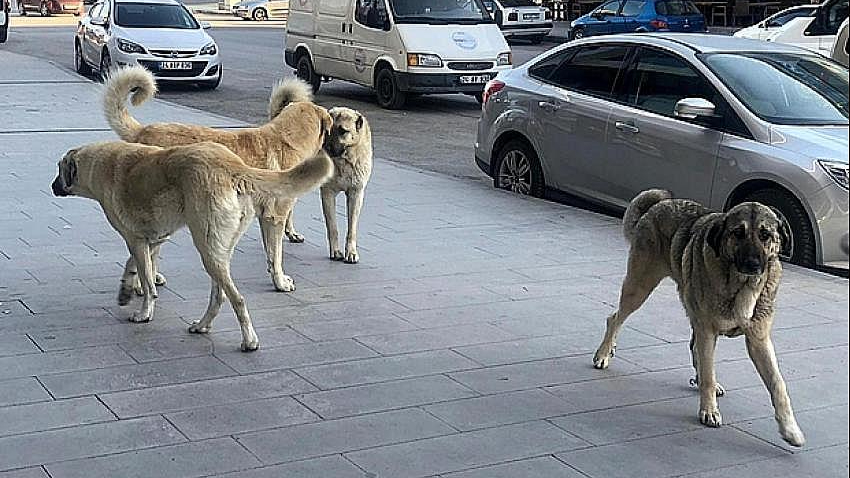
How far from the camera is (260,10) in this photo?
5122cm

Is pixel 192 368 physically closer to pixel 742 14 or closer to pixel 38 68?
pixel 38 68

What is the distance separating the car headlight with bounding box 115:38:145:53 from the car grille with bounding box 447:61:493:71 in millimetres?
6109

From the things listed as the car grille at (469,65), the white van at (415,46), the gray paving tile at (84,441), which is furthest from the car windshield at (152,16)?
the gray paving tile at (84,441)

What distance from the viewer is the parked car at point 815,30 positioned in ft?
65.9

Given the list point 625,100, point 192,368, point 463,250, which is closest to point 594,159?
point 625,100

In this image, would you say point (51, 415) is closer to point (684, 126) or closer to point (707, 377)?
point (707, 377)

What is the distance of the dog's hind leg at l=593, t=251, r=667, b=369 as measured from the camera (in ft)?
18.6

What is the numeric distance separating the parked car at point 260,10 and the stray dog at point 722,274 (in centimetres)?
4684

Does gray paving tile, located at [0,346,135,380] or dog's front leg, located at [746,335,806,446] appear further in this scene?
gray paving tile, located at [0,346,135,380]

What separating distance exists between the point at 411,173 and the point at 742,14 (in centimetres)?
2993

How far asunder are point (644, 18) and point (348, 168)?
26.0 meters

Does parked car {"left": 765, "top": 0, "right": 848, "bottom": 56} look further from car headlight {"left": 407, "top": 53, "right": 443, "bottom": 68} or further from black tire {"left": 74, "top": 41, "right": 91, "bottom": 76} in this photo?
black tire {"left": 74, "top": 41, "right": 91, "bottom": 76}

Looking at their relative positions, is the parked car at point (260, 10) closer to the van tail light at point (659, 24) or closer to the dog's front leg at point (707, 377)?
the van tail light at point (659, 24)

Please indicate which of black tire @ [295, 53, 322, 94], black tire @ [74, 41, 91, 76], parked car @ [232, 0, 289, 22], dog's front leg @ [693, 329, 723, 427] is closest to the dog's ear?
dog's front leg @ [693, 329, 723, 427]
